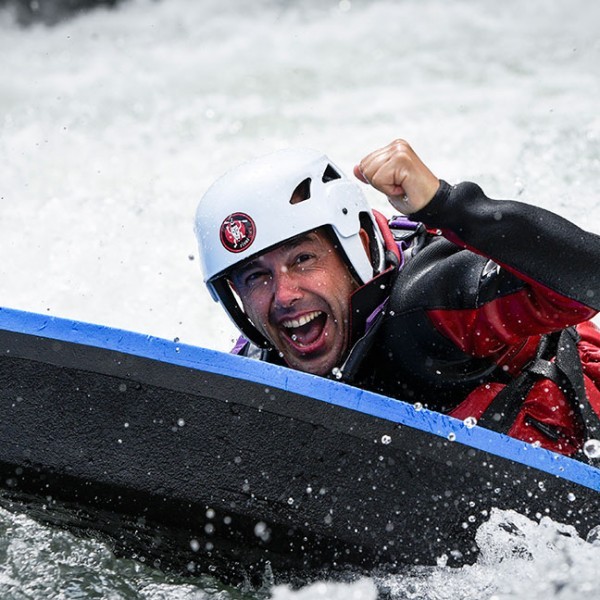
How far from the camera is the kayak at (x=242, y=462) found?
206 cm

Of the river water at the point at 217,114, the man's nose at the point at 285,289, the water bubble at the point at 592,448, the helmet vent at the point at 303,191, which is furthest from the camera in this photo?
the river water at the point at 217,114

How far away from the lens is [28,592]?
1.98m

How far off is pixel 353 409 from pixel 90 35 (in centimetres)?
658

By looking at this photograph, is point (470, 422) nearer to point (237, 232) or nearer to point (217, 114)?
point (237, 232)

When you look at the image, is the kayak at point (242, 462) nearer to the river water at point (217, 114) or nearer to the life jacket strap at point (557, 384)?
the life jacket strap at point (557, 384)

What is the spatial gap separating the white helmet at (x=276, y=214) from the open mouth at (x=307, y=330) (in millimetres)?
145

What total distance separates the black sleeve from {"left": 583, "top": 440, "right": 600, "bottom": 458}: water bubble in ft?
1.11

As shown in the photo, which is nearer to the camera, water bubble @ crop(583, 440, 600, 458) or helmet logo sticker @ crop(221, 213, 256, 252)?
water bubble @ crop(583, 440, 600, 458)

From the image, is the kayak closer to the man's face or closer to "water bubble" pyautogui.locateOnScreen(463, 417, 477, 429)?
"water bubble" pyautogui.locateOnScreen(463, 417, 477, 429)

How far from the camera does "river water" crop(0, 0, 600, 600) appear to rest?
193 inches

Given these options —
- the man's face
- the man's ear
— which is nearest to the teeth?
the man's face

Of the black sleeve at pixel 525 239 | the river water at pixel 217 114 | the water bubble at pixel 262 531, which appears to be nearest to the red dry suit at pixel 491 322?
the black sleeve at pixel 525 239

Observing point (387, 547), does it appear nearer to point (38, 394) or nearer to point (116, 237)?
point (38, 394)

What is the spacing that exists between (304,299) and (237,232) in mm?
226
